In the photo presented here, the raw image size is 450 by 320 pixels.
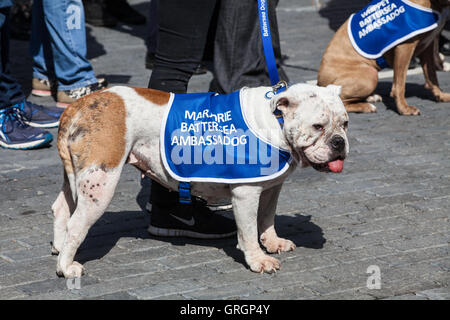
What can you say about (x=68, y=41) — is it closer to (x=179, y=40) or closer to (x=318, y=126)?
(x=179, y=40)

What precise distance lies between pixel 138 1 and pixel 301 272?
29.4 ft

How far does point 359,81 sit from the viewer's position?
703 centimetres

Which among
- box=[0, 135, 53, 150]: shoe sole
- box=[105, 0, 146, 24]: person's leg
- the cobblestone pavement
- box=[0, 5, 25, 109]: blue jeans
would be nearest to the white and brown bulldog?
the cobblestone pavement

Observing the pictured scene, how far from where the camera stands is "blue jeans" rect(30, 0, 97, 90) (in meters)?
7.05

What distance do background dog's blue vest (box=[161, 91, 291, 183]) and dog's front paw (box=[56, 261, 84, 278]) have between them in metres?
0.70

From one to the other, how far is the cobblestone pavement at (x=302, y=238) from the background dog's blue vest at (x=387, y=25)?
2.49ft

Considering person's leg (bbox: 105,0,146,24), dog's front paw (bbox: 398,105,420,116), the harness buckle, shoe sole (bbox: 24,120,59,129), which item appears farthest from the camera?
person's leg (bbox: 105,0,146,24)

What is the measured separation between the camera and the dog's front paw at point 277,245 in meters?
4.24

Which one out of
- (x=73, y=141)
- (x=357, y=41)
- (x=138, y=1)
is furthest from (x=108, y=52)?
(x=73, y=141)

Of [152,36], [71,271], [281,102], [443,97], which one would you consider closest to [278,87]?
[281,102]

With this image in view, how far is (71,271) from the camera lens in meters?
3.87

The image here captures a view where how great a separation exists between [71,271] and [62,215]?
0.40 metres

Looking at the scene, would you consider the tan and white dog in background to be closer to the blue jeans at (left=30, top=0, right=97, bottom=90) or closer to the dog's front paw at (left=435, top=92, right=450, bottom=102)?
the dog's front paw at (left=435, top=92, right=450, bottom=102)

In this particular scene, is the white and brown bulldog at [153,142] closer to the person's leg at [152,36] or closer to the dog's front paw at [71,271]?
the dog's front paw at [71,271]
